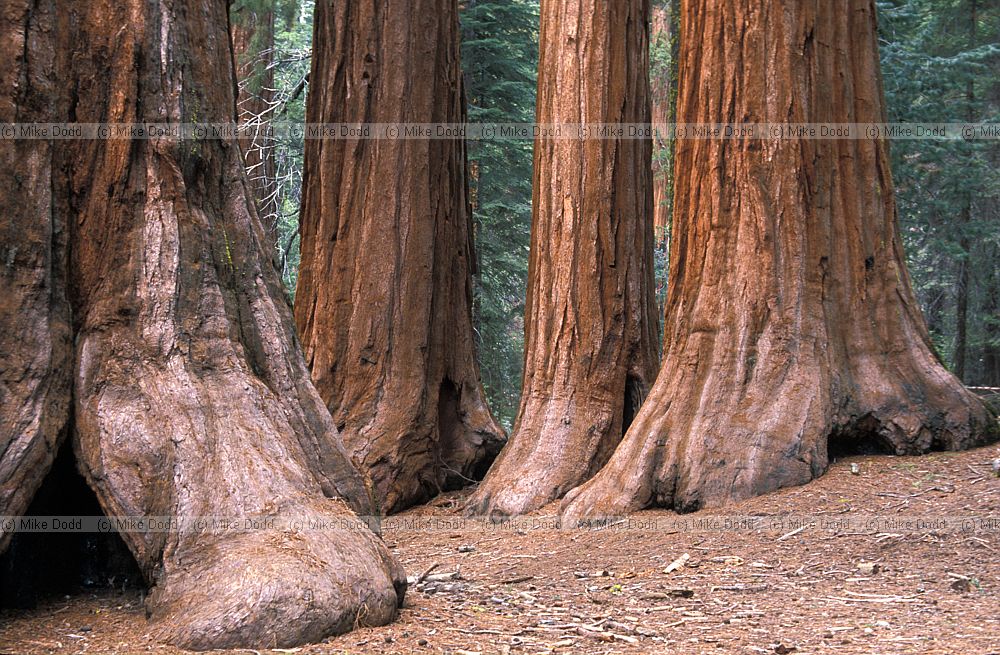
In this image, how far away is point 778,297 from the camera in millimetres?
6926

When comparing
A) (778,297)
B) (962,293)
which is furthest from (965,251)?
(778,297)

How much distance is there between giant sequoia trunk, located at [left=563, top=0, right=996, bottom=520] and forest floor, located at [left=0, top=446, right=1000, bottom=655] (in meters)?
0.29

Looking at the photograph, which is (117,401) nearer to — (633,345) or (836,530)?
(836,530)

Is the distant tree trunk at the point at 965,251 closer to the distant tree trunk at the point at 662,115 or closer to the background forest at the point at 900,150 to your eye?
the background forest at the point at 900,150

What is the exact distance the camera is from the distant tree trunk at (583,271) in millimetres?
7938

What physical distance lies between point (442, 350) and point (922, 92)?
34.0 ft

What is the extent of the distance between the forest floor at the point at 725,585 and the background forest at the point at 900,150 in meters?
8.52

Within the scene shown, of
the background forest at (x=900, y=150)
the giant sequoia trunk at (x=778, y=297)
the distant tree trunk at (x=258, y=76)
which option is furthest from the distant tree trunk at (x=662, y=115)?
the giant sequoia trunk at (x=778, y=297)

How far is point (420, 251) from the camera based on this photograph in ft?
29.1

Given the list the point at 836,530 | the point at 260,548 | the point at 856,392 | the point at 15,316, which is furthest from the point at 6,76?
the point at 856,392

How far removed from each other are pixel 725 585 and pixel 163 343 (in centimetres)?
317

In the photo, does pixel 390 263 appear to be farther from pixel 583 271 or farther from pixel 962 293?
pixel 962 293

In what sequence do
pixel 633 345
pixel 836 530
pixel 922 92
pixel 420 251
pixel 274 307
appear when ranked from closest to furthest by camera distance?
pixel 274 307, pixel 836 530, pixel 633 345, pixel 420 251, pixel 922 92

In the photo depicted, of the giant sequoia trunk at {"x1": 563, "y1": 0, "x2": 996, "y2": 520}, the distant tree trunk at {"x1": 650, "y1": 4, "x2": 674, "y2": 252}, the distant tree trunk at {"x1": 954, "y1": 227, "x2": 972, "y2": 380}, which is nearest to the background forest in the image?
the distant tree trunk at {"x1": 954, "y1": 227, "x2": 972, "y2": 380}
